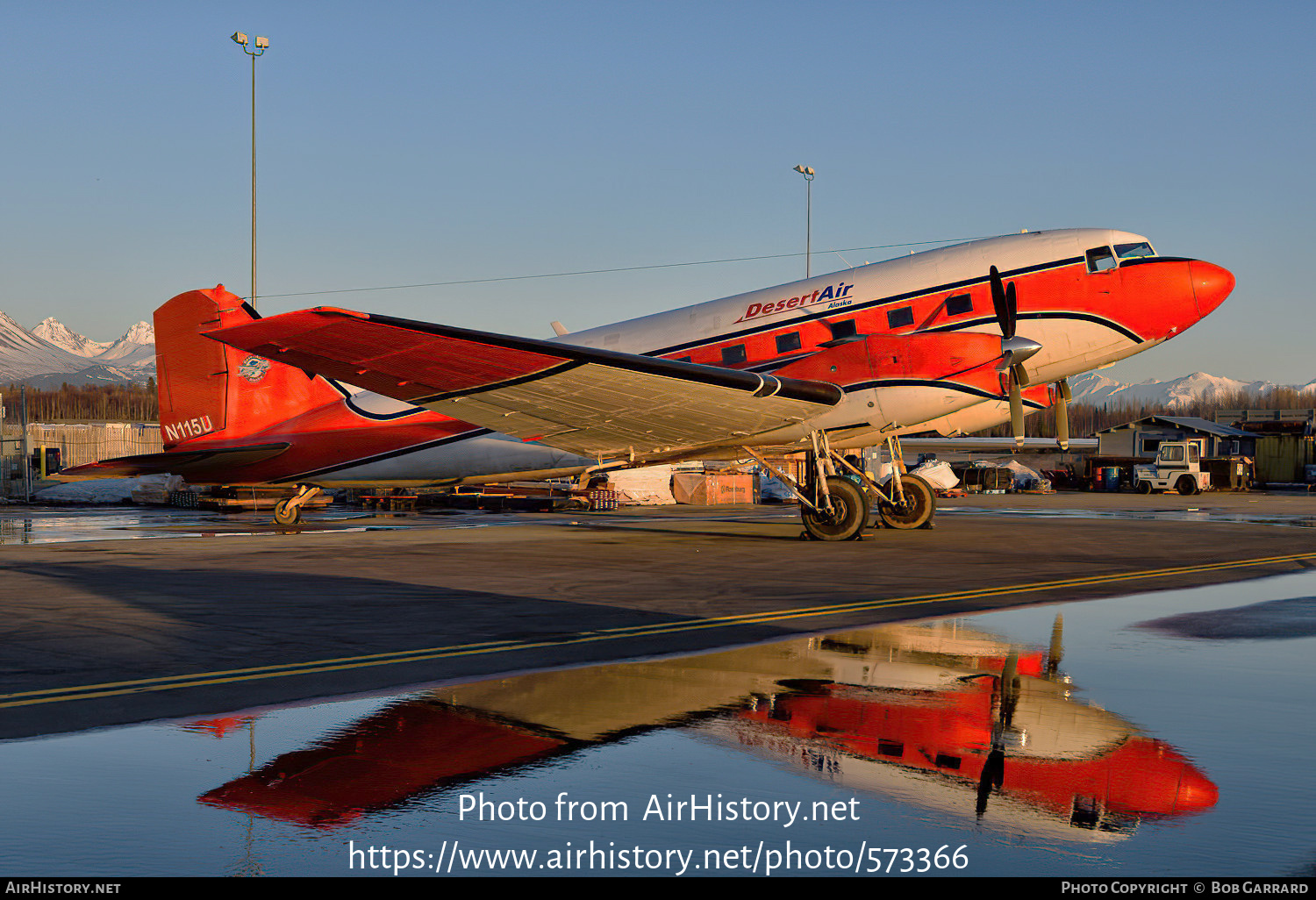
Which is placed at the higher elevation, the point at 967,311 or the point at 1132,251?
the point at 1132,251

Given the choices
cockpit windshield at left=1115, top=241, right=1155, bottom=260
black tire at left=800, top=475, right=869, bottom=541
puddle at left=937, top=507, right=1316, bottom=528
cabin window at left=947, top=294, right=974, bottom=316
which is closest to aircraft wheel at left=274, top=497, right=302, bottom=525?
black tire at left=800, top=475, right=869, bottom=541

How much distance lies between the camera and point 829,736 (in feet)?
22.4

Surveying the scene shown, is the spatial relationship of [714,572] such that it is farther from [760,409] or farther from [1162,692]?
[1162,692]

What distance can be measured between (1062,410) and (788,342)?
22.9 feet

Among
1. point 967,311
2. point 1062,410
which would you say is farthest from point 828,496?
point 1062,410

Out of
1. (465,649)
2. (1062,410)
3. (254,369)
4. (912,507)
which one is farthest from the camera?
(254,369)

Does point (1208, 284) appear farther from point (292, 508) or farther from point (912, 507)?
point (292, 508)

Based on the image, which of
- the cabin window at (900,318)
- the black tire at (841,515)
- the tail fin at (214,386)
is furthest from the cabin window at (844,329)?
the tail fin at (214,386)

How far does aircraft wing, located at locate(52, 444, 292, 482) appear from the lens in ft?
83.3

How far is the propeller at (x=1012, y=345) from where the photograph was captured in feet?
74.6

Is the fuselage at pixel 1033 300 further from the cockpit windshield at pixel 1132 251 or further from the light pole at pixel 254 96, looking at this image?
the light pole at pixel 254 96

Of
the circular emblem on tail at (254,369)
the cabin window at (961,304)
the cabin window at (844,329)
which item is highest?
the cabin window at (961,304)

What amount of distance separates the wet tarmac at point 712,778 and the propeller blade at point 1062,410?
16.5 meters

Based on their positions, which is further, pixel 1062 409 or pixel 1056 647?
pixel 1062 409
